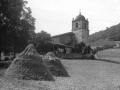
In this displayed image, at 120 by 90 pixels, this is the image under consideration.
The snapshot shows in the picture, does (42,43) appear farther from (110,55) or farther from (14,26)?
(110,55)

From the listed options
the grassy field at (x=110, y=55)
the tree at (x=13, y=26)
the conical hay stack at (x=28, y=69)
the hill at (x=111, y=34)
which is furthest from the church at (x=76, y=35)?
the conical hay stack at (x=28, y=69)

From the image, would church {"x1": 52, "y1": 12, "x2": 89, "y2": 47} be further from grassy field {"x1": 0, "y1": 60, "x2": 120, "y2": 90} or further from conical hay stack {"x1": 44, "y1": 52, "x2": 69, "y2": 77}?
grassy field {"x1": 0, "y1": 60, "x2": 120, "y2": 90}

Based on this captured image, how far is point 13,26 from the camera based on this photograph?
25188 mm

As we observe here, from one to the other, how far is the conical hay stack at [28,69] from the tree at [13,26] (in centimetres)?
1229

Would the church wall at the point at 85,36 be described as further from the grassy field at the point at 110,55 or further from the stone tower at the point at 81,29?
the grassy field at the point at 110,55

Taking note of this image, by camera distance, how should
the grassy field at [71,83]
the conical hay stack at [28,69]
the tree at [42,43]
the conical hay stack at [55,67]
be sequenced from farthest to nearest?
the tree at [42,43] → the conical hay stack at [55,67] → the conical hay stack at [28,69] → the grassy field at [71,83]

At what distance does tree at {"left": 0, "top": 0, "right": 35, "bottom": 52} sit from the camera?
2390cm

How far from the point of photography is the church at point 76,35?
57.2 metres

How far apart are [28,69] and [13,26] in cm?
1452

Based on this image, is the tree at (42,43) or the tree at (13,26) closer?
the tree at (13,26)

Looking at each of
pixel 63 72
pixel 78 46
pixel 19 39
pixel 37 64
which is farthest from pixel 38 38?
pixel 37 64

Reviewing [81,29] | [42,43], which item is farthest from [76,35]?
[42,43]

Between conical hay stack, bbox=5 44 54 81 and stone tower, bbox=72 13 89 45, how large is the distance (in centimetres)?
4484

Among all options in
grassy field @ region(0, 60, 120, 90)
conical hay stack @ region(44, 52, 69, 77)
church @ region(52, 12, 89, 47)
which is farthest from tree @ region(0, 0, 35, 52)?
church @ region(52, 12, 89, 47)
